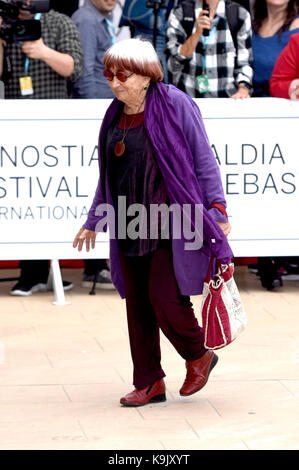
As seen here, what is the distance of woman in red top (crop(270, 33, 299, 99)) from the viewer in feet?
25.2

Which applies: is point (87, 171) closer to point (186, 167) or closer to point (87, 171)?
point (87, 171)

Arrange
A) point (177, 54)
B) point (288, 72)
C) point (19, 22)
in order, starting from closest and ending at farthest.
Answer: point (19, 22), point (288, 72), point (177, 54)

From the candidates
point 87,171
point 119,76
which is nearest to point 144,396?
point 119,76

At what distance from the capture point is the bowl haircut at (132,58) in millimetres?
4727

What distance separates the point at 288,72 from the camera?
7715mm

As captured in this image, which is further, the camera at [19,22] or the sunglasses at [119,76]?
the camera at [19,22]

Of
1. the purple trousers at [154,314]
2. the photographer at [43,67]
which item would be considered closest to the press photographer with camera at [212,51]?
the photographer at [43,67]

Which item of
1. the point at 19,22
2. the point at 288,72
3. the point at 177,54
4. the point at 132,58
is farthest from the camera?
the point at 177,54

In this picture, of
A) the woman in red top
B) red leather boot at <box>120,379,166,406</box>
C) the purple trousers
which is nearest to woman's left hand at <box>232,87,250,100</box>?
the woman in red top

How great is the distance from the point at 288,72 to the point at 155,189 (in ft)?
10.4

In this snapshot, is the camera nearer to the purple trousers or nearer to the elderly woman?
the elderly woman

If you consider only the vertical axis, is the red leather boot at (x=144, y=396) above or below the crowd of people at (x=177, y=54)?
below

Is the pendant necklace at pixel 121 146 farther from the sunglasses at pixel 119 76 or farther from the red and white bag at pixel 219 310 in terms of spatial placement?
the red and white bag at pixel 219 310

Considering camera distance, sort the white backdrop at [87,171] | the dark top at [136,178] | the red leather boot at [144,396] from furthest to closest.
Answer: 1. the white backdrop at [87,171]
2. the red leather boot at [144,396]
3. the dark top at [136,178]
